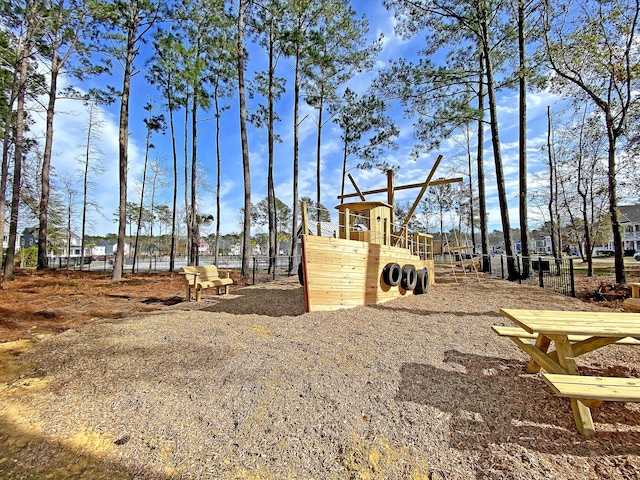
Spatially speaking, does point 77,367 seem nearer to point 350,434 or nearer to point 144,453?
point 144,453

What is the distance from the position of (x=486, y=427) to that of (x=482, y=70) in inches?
548

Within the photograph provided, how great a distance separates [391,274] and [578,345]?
13.7 ft

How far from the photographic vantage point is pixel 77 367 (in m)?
3.14

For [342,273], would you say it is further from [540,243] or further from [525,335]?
[540,243]

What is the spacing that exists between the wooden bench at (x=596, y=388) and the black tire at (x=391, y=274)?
15.1 ft

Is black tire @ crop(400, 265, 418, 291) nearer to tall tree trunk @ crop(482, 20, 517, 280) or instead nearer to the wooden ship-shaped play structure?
the wooden ship-shaped play structure

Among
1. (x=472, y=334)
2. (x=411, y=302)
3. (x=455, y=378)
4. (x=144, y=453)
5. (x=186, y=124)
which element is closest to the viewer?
(x=144, y=453)

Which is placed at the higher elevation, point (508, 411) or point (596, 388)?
point (596, 388)

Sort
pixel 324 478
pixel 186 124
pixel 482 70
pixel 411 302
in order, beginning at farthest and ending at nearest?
pixel 186 124
pixel 482 70
pixel 411 302
pixel 324 478

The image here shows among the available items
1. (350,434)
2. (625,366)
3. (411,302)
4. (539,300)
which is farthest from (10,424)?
(539,300)

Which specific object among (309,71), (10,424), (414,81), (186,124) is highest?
(309,71)

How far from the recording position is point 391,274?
21.8 ft

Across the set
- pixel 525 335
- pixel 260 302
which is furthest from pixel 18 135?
pixel 525 335

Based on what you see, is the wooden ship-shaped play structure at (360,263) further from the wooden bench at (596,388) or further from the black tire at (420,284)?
the wooden bench at (596,388)
